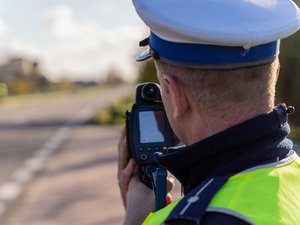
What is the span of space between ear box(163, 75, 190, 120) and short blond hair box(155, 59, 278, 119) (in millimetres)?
13

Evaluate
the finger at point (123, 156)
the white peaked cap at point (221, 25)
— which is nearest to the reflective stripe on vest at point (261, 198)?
the white peaked cap at point (221, 25)

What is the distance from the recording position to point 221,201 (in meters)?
1.33

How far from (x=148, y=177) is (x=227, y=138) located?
1.58 feet

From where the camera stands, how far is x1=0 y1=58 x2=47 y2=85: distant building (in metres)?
95.5

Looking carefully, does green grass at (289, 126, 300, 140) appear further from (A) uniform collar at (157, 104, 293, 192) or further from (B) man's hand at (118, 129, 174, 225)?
(A) uniform collar at (157, 104, 293, 192)

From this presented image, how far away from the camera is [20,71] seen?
97000 millimetres

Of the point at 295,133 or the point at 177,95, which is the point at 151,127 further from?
the point at 295,133

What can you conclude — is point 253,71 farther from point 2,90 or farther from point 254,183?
point 2,90

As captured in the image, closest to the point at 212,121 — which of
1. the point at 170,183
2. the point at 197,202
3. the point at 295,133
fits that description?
the point at 197,202

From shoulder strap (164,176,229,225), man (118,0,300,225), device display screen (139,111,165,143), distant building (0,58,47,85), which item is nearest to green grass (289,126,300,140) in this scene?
device display screen (139,111,165,143)

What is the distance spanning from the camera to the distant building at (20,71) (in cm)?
9550

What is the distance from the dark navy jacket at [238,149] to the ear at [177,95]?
10 cm

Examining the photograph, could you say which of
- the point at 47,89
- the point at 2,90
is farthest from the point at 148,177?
the point at 47,89

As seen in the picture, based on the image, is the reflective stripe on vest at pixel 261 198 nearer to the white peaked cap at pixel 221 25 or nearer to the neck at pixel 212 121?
the neck at pixel 212 121
